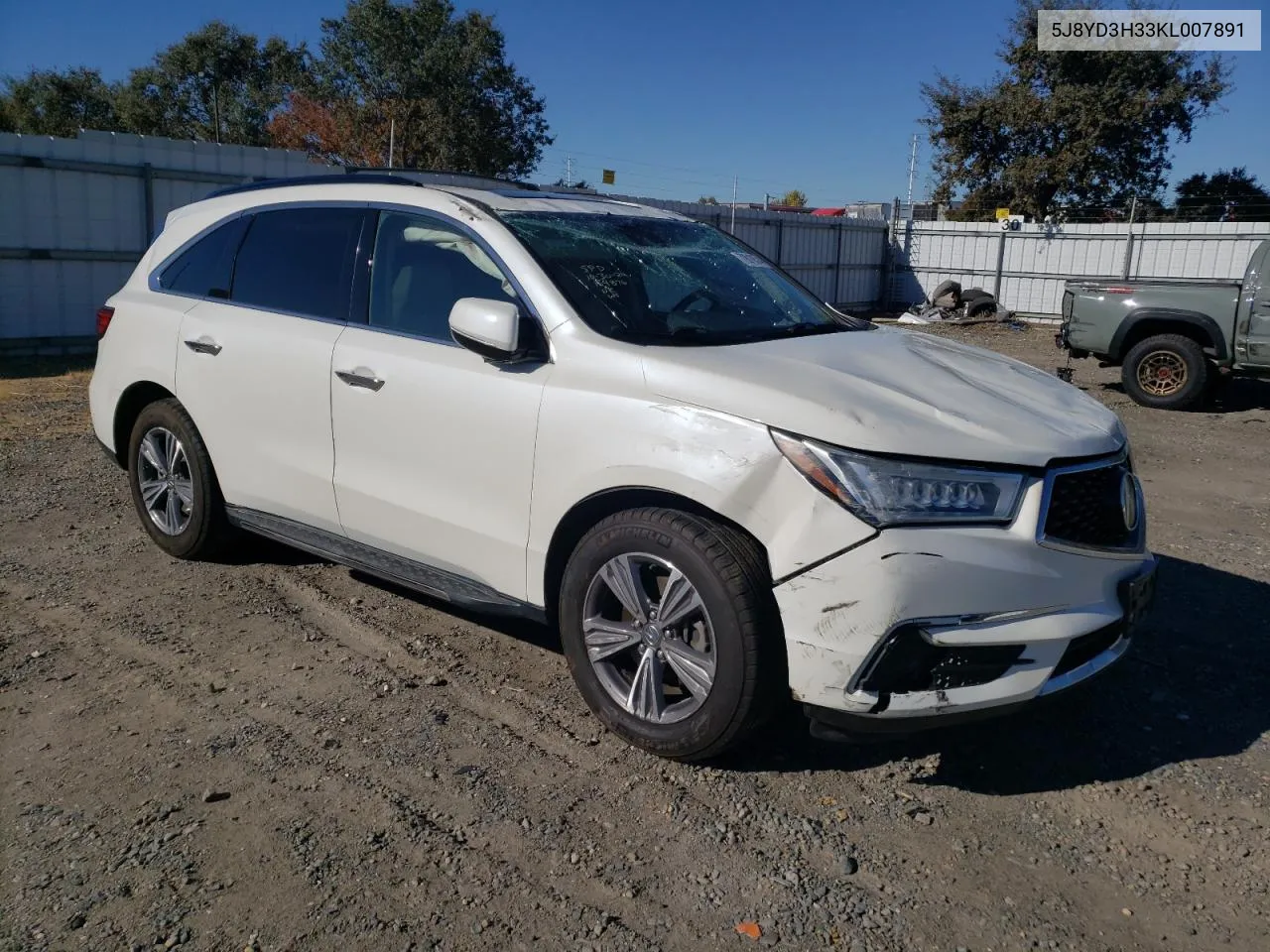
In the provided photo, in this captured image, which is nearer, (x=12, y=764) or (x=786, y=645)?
(x=786, y=645)

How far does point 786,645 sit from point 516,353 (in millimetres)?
1329

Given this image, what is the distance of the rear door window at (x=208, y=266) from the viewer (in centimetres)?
480

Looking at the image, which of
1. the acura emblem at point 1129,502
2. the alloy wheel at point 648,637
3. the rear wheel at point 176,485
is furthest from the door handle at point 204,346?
the acura emblem at point 1129,502

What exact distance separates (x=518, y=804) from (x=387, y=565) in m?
1.32

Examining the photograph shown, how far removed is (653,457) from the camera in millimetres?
3111

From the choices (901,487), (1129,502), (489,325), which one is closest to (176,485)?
(489,325)

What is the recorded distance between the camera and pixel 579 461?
3.30m

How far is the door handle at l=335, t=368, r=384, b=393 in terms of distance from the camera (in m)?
3.89

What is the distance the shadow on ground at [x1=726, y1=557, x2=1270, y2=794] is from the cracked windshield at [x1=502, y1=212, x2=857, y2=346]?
1.49 meters

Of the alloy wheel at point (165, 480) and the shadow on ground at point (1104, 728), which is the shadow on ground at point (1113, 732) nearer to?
the shadow on ground at point (1104, 728)

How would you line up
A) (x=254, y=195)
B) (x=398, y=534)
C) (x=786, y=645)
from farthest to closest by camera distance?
(x=254, y=195) → (x=398, y=534) → (x=786, y=645)

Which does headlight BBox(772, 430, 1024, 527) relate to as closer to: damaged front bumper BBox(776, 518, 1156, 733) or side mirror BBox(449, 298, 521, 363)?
damaged front bumper BBox(776, 518, 1156, 733)

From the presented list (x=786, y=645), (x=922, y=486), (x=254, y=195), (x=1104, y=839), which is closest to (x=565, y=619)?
(x=786, y=645)

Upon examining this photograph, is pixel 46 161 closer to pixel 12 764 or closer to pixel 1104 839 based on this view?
pixel 12 764
